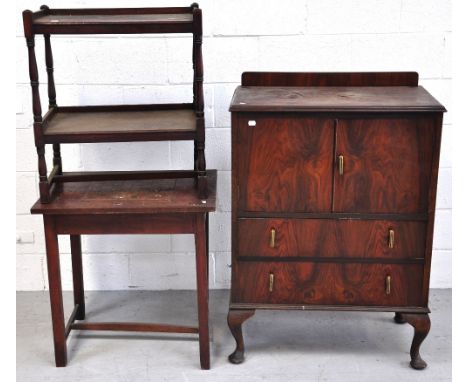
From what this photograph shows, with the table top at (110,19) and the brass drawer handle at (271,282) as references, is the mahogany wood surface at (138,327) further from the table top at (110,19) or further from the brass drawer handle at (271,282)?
the table top at (110,19)

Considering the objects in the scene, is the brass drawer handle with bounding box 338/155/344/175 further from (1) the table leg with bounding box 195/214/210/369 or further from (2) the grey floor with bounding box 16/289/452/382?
(2) the grey floor with bounding box 16/289/452/382

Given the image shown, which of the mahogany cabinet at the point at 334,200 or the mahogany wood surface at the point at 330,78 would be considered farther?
the mahogany wood surface at the point at 330,78

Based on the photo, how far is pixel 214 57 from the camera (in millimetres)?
3439

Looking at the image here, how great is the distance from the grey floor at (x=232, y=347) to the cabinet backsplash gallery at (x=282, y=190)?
0.34 ft

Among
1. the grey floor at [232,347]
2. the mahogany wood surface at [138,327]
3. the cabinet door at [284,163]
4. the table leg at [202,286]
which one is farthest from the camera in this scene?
the mahogany wood surface at [138,327]

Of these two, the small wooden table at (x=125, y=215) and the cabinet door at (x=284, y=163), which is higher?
the cabinet door at (x=284, y=163)

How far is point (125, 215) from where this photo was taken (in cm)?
285

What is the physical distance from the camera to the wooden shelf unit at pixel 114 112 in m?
2.67

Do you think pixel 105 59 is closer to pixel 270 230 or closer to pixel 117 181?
pixel 117 181

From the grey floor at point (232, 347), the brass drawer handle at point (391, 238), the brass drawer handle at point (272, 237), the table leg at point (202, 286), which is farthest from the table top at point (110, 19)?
the grey floor at point (232, 347)

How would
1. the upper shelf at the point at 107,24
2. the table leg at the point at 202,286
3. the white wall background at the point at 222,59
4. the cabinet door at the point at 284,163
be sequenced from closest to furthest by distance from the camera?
the upper shelf at the point at 107,24, the cabinet door at the point at 284,163, the table leg at the point at 202,286, the white wall background at the point at 222,59

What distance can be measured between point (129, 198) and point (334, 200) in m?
0.85

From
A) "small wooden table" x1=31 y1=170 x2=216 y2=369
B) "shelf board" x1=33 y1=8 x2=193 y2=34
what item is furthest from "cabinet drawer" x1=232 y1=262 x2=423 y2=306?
"shelf board" x1=33 y1=8 x2=193 y2=34

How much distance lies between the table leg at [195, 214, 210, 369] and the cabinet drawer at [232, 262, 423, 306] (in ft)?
0.44
